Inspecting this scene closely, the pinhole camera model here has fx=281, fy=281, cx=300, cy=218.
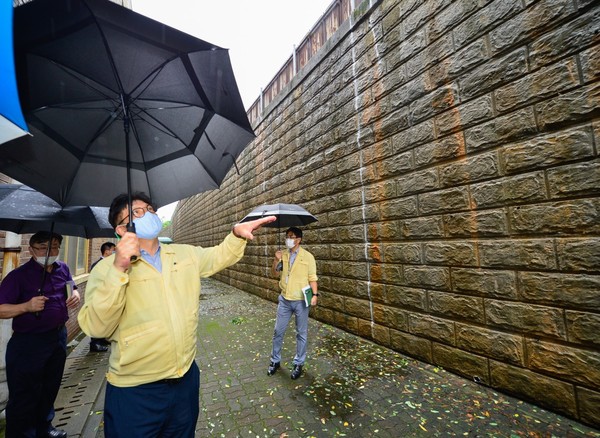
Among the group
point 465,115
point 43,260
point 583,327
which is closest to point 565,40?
point 465,115

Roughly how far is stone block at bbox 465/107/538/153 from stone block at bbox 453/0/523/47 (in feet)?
3.92

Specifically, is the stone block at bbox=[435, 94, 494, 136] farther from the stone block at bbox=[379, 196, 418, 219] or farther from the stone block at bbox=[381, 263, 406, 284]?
the stone block at bbox=[381, 263, 406, 284]

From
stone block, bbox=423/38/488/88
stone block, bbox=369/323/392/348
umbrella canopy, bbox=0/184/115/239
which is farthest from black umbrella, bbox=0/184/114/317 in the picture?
stone block, bbox=423/38/488/88

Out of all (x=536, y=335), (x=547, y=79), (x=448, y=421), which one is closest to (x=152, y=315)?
(x=448, y=421)

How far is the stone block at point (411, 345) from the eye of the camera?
427 cm

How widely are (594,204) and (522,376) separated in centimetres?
203

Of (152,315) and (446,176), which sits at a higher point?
(446,176)

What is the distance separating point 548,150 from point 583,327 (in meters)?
1.85

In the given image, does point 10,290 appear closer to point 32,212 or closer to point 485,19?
point 32,212

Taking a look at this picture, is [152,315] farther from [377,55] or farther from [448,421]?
[377,55]

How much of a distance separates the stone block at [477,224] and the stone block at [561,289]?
0.58 m

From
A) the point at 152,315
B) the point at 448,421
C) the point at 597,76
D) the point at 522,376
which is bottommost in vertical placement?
the point at 448,421

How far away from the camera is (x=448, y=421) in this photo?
117 inches

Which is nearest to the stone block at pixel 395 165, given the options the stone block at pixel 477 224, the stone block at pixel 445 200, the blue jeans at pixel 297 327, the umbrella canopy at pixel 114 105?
the stone block at pixel 445 200
